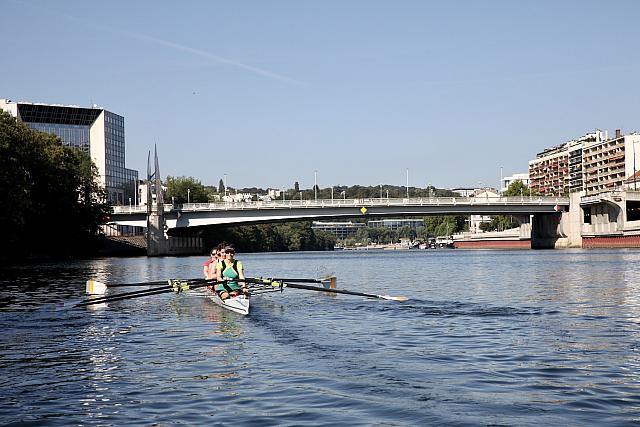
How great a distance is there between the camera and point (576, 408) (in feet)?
36.7

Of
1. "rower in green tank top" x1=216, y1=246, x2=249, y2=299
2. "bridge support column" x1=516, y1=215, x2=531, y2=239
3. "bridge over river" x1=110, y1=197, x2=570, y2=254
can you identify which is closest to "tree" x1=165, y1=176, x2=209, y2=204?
"bridge over river" x1=110, y1=197, x2=570, y2=254

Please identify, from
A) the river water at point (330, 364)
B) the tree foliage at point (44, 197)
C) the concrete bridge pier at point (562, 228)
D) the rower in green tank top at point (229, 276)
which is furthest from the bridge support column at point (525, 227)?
the rower in green tank top at point (229, 276)

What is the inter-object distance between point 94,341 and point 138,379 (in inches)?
225

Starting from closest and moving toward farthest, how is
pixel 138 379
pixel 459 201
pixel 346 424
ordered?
pixel 346 424
pixel 138 379
pixel 459 201

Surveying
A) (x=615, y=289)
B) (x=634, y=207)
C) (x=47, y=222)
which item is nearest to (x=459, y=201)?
(x=634, y=207)

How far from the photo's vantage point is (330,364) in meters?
15.0

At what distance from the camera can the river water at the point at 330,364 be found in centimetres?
1127

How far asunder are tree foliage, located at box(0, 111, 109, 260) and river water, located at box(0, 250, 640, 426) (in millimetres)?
40281

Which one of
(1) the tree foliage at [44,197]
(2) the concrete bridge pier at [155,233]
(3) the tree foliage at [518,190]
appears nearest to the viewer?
(1) the tree foliage at [44,197]

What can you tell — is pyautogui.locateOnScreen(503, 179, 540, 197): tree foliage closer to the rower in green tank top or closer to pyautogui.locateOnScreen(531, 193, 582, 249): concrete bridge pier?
pyautogui.locateOnScreen(531, 193, 582, 249): concrete bridge pier

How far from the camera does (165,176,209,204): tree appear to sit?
15800 cm

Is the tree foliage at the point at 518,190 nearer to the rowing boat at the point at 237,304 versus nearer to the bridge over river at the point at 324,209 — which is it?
the bridge over river at the point at 324,209

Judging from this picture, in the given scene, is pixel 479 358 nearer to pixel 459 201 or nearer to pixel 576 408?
pixel 576 408

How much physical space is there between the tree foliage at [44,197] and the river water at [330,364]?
40.3 m
